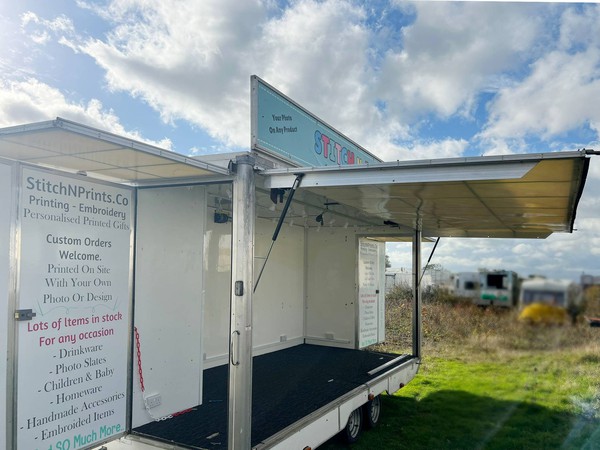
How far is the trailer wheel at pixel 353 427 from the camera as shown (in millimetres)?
4750

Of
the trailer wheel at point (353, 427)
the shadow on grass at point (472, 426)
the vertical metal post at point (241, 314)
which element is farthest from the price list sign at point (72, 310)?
the shadow on grass at point (472, 426)

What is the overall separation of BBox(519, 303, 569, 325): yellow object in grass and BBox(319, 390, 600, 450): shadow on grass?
3.21m

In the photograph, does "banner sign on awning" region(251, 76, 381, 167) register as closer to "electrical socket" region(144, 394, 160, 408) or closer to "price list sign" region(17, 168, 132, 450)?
A: "price list sign" region(17, 168, 132, 450)

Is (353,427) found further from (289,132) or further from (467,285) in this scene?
(289,132)

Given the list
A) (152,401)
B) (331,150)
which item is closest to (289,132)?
(331,150)

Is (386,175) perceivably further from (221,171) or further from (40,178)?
(40,178)

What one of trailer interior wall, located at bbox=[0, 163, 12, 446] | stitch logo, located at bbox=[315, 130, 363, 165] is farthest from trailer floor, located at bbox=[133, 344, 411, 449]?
stitch logo, located at bbox=[315, 130, 363, 165]

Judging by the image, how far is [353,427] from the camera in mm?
4875

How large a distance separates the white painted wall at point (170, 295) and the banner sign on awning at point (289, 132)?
2.99ft

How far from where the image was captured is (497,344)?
11.6 feet

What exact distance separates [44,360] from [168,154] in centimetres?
145

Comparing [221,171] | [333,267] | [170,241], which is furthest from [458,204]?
[333,267]

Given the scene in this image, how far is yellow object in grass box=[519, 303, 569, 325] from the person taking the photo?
2.03 meters

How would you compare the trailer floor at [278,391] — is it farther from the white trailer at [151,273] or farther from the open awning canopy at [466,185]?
the open awning canopy at [466,185]
